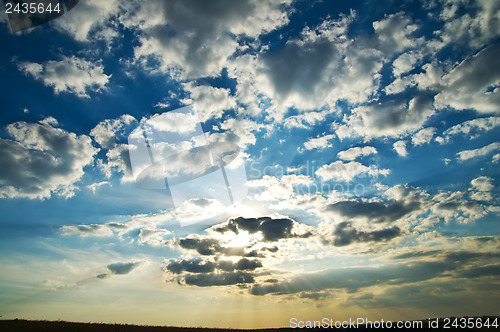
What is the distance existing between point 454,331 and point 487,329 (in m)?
12.3

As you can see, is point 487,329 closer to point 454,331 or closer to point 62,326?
point 454,331

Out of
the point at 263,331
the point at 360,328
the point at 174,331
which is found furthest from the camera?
the point at 263,331

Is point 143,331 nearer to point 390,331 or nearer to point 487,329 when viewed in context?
point 390,331

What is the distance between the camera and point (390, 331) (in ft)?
193

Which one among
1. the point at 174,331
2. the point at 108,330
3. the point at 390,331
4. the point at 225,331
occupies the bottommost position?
the point at 225,331

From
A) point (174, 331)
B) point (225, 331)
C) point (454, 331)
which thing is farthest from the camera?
point (225, 331)

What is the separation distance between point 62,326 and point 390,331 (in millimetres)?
66550

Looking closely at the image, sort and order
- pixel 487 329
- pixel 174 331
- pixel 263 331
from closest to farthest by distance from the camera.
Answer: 1. pixel 174 331
2. pixel 487 329
3. pixel 263 331

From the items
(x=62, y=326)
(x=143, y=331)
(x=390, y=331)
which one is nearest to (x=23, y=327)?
(x=62, y=326)

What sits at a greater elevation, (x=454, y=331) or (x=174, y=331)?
(x=174, y=331)

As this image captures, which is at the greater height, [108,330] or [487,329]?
[108,330]

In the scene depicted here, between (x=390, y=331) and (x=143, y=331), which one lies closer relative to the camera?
→ (x=143, y=331)

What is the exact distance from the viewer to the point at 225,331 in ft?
236

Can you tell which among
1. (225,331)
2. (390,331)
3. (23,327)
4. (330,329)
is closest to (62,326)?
(23,327)
